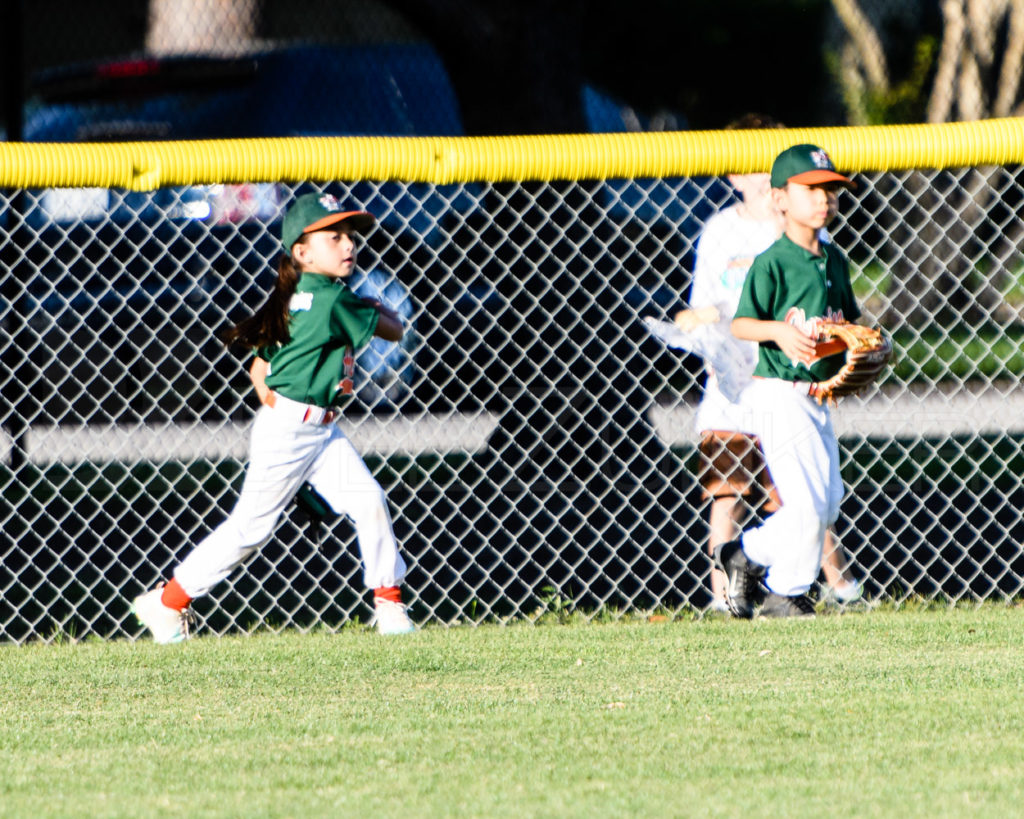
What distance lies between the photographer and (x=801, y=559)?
15.3 feet

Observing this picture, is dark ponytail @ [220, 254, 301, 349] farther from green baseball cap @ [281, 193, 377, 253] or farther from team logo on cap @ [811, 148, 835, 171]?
team logo on cap @ [811, 148, 835, 171]

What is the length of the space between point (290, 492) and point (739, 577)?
1.44m

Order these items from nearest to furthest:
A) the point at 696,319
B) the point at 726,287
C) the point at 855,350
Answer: the point at 855,350 → the point at 696,319 → the point at 726,287

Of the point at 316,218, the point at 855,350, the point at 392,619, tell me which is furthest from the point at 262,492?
the point at 855,350

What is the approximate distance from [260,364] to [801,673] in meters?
1.91

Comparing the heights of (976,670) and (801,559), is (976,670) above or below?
below

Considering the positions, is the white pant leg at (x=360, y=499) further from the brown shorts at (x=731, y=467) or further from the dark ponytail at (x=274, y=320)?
the brown shorts at (x=731, y=467)

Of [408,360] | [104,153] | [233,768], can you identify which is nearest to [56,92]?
[408,360]

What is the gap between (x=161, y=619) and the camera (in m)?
4.81

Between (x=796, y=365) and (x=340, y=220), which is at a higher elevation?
(x=340, y=220)

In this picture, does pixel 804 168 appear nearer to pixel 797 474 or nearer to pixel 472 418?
pixel 797 474

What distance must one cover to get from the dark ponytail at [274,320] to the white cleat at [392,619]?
89 centimetres

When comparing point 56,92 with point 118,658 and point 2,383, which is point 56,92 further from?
point 118,658

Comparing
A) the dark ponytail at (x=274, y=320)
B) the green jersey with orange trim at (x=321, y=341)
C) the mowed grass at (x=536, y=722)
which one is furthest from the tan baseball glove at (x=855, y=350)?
the dark ponytail at (x=274, y=320)
